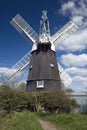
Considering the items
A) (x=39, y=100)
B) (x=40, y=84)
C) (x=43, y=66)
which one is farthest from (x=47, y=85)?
(x=39, y=100)

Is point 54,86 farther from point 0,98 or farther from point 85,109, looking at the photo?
point 0,98

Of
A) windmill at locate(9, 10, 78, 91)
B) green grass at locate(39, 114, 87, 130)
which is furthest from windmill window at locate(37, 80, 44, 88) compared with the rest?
green grass at locate(39, 114, 87, 130)

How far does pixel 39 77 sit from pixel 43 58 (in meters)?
2.53

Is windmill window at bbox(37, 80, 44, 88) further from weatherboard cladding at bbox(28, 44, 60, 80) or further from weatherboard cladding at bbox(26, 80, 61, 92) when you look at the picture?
weatherboard cladding at bbox(28, 44, 60, 80)

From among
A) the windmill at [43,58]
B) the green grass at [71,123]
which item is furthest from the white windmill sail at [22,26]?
the green grass at [71,123]

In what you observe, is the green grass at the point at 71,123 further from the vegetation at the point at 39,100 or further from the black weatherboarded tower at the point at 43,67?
the black weatherboarded tower at the point at 43,67

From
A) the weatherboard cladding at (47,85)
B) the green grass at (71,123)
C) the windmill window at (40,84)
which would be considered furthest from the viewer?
the windmill window at (40,84)

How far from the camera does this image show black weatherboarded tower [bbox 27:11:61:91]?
29.9 metres

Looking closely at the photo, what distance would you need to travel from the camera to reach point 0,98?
21828 mm

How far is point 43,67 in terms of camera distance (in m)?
30.0

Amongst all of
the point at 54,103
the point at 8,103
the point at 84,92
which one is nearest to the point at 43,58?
the point at 84,92

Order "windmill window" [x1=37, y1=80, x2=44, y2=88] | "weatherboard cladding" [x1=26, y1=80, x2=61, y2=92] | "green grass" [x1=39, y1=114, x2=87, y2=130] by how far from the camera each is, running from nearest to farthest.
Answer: "green grass" [x1=39, y1=114, x2=87, y2=130] < "weatherboard cladding" [x1=26, y1=80, x2=61, y2=92] < "windmill window" [x1=37, y1=80, x2=44, y2=88]

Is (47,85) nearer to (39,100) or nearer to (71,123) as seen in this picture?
(39,100)

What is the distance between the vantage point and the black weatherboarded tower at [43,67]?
98.1 ft
